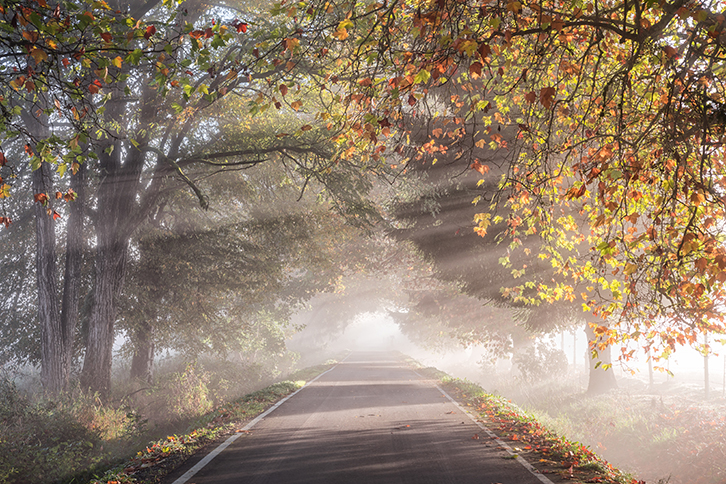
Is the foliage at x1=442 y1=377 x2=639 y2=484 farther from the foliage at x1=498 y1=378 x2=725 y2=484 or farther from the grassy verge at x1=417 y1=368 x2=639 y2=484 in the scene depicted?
the foliage at x1=498 y1=378 x2=725 y2=484

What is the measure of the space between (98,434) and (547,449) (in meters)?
8.98

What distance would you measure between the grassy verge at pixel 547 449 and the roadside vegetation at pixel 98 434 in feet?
17.5

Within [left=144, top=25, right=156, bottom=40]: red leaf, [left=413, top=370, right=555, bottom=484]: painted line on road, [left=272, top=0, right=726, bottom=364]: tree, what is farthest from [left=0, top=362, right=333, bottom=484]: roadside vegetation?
[left=272, top=0, right=726, bottom=364]: tree

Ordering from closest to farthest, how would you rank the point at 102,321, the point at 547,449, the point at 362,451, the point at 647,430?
the point at 362,451 < the point at 547,449 < the point at 102,321 < the point at 647,430

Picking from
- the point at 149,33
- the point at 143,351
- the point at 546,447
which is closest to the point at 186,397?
the point at 143,351

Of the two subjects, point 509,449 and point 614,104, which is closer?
point 614,104

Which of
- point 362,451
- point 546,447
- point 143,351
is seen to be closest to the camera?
point 362,451

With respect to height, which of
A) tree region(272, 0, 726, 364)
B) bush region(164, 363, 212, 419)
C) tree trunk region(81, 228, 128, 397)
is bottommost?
bush region(164, 363, 212, 419)

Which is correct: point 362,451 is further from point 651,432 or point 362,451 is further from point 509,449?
point 651,432

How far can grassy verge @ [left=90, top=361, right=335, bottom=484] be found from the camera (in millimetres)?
5434

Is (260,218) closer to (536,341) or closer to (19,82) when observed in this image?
(19,82)

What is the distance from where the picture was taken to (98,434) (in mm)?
8961

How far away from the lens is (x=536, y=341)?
1073 inches

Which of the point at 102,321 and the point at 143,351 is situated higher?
the point at 102,321
